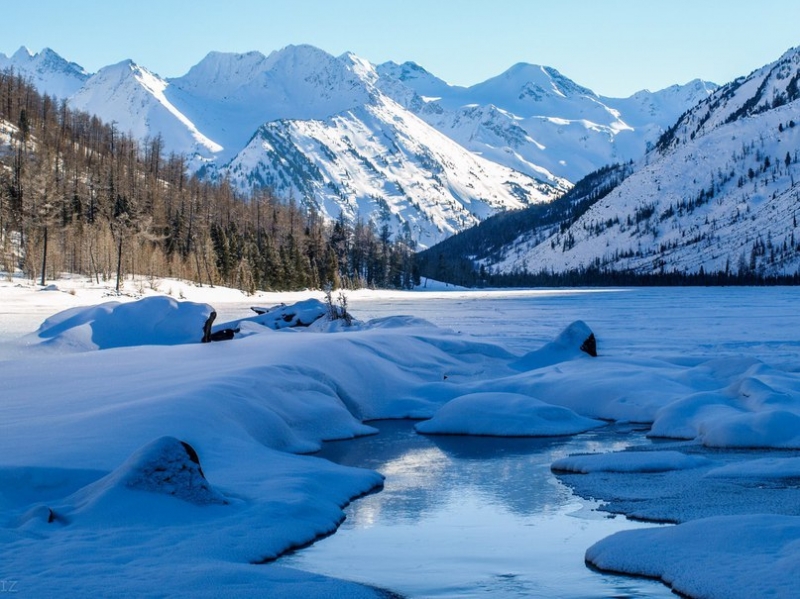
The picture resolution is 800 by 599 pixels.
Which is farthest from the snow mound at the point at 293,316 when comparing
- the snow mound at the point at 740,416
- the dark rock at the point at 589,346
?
the snow mound at the point at 740,416

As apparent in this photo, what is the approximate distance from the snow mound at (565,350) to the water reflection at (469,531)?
1054 centimetres

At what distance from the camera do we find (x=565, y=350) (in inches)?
1025

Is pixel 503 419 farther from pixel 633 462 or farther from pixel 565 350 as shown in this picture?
pixel 565 350

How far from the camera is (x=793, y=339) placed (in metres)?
32.9

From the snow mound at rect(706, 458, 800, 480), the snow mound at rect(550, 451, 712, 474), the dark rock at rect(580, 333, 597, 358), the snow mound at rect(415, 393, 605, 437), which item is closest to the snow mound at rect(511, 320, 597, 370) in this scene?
the dark rock at rect(580, 333, 597, 358)

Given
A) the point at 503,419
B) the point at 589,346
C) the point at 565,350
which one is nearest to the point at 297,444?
the point at 503,419

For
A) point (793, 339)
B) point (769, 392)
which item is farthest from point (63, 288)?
point (769, 392)

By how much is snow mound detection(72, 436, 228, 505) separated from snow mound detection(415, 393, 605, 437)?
26.0 feet

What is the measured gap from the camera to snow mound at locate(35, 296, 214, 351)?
24562mm

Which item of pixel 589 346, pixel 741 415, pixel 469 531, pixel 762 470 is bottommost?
pixel 469 531

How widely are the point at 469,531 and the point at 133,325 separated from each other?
18.7 m

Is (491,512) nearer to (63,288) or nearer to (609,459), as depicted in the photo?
(609,459)

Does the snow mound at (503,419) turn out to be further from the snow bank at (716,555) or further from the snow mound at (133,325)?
the snow mound at (133,325)

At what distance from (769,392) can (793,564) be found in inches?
428
